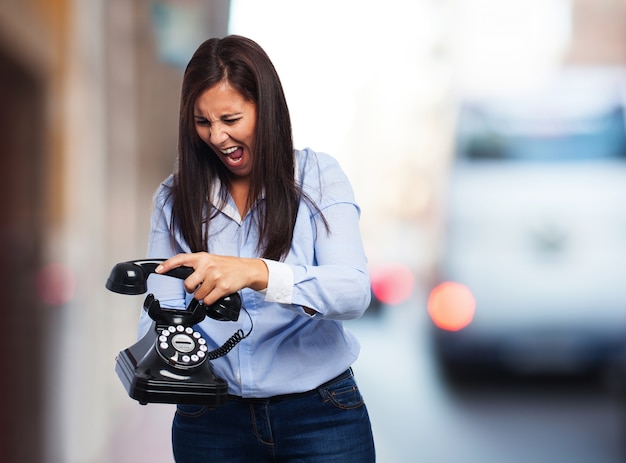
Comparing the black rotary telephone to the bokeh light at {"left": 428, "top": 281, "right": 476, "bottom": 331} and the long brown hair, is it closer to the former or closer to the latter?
the long brown hair

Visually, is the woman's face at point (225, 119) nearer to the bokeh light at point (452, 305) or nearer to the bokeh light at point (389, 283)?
the bokeh light at point (452, 305)

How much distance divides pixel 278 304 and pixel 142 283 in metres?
0.29

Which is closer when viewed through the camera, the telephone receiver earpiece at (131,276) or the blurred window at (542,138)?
the telephone receiver earpiece at (131,276)

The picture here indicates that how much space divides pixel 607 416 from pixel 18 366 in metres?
4.30

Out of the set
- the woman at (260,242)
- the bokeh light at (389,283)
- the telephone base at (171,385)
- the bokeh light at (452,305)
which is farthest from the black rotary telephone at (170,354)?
the bokeh light at (389,283)

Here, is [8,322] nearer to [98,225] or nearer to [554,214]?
[98,225]

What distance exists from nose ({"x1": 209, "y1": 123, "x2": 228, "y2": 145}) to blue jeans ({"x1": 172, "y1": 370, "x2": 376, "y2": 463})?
1.66 feet

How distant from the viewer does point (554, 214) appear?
8.41 meters

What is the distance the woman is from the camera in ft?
6.24

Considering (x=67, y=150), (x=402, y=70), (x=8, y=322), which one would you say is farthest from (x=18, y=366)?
(x=402, y=70)

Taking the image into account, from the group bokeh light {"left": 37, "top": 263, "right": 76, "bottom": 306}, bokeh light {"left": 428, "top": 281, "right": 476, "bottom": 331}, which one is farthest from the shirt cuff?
bokeh light {"left": 428, "top": 281, "right": 476, "bottom": 331}

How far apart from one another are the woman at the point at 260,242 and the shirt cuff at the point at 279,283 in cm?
11

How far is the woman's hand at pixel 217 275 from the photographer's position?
1.68m

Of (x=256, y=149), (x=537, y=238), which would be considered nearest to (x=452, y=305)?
(x=537, y=238)
